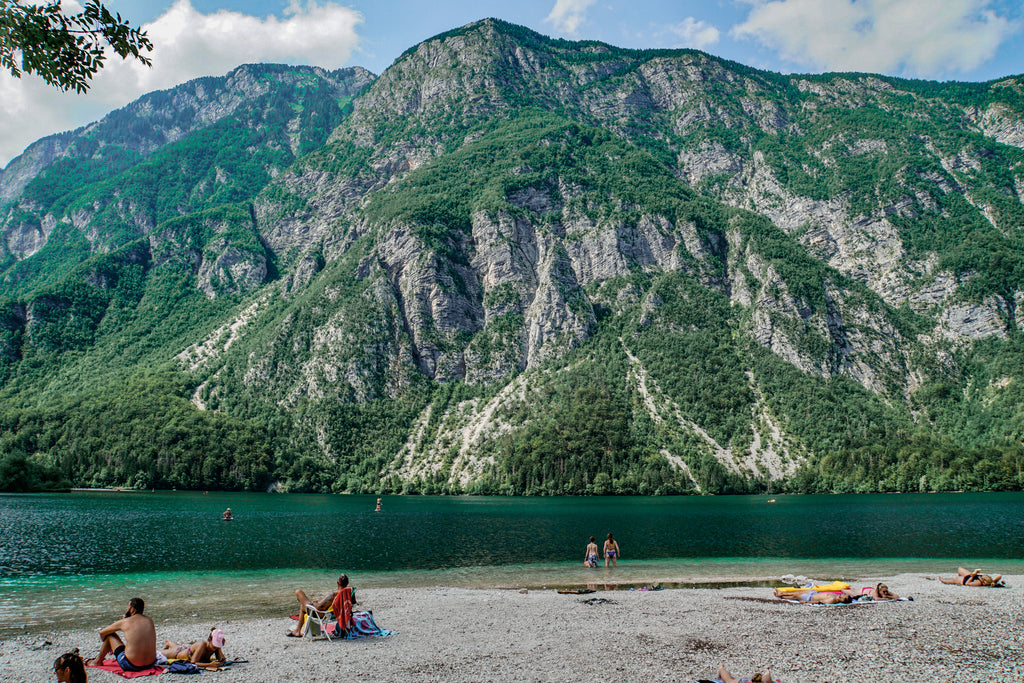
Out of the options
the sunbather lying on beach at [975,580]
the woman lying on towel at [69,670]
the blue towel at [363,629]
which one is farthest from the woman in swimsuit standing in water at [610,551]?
the woman lying on towel at [69,670]

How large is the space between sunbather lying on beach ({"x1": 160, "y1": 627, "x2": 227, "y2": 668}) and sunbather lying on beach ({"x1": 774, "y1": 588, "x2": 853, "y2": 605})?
27429 millimetres

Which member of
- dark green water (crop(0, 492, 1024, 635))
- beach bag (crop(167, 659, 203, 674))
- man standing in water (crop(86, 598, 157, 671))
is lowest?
dark green water (crop(0, 492, 1024, 635))

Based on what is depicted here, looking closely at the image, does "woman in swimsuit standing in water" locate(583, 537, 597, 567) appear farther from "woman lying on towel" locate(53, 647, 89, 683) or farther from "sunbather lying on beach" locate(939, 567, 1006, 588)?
"woman lying on towel" locate(53, 647, 89, 683)

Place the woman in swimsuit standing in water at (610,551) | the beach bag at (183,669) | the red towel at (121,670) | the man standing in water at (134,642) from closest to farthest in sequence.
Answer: the red towel at (121,670)
the man standing in water at (134,642)
the beach bag at (183,669)
the woman in swimsuit standing in water at (610,551)

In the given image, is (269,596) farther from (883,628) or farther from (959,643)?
(959,643)

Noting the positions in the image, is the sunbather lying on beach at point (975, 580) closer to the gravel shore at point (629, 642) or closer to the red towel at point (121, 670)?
the gravel shore at point (629, 642)

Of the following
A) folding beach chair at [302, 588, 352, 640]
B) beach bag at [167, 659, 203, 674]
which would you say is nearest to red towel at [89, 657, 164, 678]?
beach bag at [167, 659, 203, 674]

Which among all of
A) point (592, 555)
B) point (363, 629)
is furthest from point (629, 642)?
point (592, 555)

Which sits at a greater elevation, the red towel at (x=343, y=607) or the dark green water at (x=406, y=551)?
the red towel at (x=343, y=607)

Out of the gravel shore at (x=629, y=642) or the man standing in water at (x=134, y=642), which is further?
the gravel shore at (x=629, y=642)

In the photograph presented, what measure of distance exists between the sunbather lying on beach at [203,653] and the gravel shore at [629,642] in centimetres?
90

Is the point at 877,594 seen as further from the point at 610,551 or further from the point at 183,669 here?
the point at 183,669

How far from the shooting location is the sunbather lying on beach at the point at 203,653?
59.9 ft

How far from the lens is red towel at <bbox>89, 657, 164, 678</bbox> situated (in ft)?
55.9
